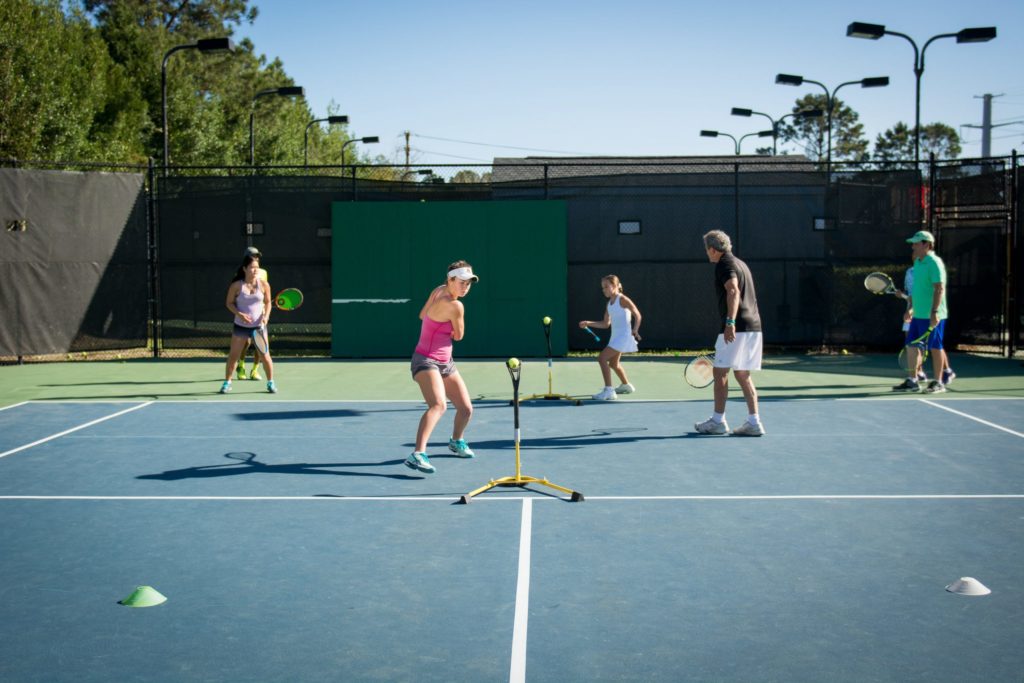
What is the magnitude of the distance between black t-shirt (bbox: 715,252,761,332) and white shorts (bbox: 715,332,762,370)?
0.09 metres

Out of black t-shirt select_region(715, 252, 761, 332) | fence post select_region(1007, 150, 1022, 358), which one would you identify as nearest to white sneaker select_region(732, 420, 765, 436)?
black t-shirt select_region(715, 252, 761, 332)

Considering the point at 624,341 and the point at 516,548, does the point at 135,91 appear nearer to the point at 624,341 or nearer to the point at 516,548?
the point at 624,341

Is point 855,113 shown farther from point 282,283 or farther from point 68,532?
point 68,532

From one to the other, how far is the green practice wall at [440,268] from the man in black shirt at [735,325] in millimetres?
8527

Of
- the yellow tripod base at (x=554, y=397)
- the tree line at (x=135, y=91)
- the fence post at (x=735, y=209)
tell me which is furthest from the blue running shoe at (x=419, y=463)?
the tree line at (x=135, y=91)

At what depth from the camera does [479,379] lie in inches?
595

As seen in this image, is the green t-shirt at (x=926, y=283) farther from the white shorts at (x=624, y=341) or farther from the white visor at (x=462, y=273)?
the white visor at (x=462, y=273)

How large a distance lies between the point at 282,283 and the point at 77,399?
5.95m

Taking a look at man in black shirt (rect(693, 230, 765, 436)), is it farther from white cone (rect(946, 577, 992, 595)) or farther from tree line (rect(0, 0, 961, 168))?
tree line (rect(0, 0, 961, 168))

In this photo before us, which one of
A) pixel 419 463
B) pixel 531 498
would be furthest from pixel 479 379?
pixel 531 498

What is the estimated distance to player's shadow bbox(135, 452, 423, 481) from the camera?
8.22m

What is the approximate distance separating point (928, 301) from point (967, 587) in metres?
8.23

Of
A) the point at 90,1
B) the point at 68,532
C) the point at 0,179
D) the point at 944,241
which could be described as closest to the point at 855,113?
the point at 90,1

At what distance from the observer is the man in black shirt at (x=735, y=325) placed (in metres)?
9.52
